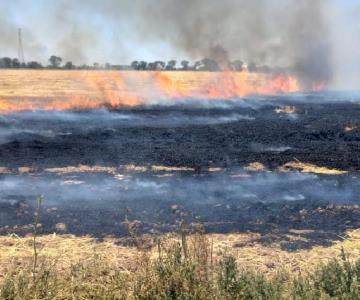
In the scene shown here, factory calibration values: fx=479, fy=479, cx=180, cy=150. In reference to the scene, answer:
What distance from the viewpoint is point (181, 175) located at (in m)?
11.9

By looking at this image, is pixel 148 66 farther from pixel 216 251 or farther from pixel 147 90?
pixel 216 251

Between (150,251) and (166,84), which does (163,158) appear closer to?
(150,251)

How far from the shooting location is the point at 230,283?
4770mm

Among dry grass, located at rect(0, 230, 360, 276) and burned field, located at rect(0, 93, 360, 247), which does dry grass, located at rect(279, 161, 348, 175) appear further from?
dry grass, located at rect(0, 230, 360, 276)

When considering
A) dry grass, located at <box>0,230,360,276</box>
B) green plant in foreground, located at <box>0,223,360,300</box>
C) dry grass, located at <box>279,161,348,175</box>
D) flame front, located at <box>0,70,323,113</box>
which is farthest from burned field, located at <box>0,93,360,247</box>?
flame front, located at <box>0,70,323,113</box>

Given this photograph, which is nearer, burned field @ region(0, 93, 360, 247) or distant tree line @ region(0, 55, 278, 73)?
burned field @ region(0, 93, 360, 247)

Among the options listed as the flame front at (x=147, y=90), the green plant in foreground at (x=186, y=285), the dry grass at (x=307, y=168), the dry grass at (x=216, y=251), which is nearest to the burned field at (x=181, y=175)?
the dry grass at (x=307, y=168)

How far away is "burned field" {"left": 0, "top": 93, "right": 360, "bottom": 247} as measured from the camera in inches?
331

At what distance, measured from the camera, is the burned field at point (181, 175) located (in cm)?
840

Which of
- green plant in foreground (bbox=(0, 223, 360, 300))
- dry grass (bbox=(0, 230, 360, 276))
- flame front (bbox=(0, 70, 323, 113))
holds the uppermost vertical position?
flame front (bbox=(0, 70, 323, 113))

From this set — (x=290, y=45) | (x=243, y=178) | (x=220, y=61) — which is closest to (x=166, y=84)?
(x=220, y=61)

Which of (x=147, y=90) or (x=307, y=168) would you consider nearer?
(x=307, y=168)

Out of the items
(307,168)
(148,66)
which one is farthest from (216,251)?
(148,66)

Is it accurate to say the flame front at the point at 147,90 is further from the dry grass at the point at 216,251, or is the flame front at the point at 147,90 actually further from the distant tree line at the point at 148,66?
the dry grass at the point at 216,251
